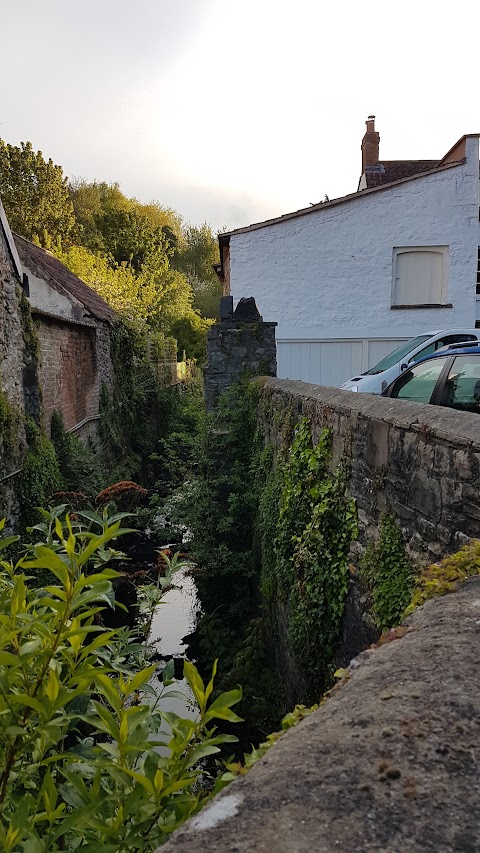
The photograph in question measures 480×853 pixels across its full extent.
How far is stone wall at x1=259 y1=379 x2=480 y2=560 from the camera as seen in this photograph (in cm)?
314

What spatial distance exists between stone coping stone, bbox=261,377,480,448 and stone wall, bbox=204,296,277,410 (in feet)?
14.1

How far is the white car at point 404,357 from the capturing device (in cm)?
1127

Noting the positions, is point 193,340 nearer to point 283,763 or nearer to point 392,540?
point 392,540

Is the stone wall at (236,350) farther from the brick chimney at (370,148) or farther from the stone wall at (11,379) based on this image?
the brick chimney at (370,148)

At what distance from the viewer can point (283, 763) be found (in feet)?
5.21

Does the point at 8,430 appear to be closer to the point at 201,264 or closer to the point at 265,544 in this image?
the point at 265,544

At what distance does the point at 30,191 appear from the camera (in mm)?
34750

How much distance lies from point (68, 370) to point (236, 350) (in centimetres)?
469

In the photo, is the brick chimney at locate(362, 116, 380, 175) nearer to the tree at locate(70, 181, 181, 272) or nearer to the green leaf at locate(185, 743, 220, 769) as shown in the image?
the tree at locate(70, 181, 181, 272)

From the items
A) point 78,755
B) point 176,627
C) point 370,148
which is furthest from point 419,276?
point 78,755

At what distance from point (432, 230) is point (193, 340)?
22.4 m

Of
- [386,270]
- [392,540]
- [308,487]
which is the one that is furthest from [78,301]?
[392,540]

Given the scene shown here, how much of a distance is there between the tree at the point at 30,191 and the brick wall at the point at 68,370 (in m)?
20.9

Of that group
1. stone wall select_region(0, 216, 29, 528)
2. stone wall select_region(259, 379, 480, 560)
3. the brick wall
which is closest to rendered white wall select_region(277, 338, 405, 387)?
the brick wall
